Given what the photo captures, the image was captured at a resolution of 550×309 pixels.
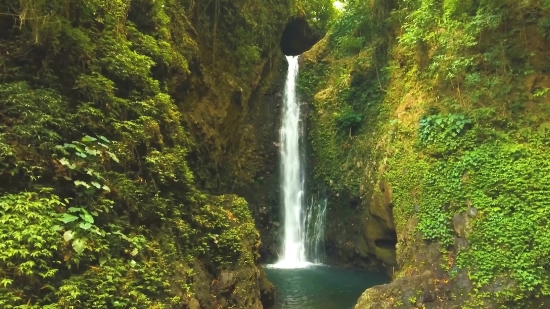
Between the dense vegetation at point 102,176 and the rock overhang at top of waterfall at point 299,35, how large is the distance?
1103cm

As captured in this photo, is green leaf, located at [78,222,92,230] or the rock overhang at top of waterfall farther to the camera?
the rock overhang at top of waterfall

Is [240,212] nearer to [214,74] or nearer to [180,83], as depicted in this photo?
[180,83]

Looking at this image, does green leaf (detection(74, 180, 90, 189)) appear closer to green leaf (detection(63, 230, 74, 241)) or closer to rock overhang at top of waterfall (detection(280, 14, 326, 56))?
green leaf (detection(63, 230, 74, 241))

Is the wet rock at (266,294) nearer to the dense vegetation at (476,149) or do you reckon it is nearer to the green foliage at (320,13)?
the dense vegetation at (476,149)

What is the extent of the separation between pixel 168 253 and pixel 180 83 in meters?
→ 3.72

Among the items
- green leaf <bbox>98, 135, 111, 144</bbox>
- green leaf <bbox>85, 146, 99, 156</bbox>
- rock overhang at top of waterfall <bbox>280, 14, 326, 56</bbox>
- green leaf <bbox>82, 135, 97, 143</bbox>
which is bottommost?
green leaf <bbox>85, 146, 99, 156</bbox>

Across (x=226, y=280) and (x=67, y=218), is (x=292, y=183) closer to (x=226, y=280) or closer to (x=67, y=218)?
(x=226, y=280)

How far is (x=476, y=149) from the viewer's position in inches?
279

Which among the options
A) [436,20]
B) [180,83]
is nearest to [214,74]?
[180,83]

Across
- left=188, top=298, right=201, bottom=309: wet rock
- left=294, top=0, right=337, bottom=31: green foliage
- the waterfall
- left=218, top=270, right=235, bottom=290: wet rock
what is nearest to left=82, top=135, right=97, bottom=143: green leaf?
left=188, top=298, right=201, bottom=309: wet rock

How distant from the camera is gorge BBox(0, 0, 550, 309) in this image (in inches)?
172

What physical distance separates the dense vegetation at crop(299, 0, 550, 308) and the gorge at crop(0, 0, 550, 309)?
30mm

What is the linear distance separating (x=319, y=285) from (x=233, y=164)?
4.69 m

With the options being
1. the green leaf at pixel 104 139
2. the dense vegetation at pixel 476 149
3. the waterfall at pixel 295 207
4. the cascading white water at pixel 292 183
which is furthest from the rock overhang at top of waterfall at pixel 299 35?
the green leaf at pixel 104 139
